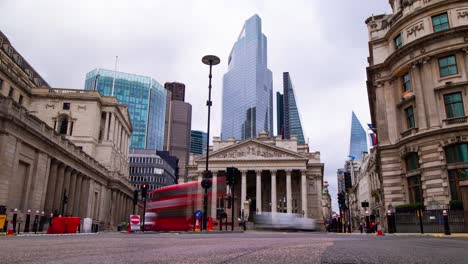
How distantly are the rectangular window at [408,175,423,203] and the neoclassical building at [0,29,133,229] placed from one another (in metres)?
30.4

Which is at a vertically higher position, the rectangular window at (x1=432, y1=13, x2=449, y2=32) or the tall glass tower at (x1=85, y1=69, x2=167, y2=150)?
the tall glass tower at (x1=85, y1=69, x2=167, y2=150)

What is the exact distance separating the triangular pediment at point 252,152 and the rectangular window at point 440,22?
143 feet

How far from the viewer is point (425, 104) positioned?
2930 centimetres

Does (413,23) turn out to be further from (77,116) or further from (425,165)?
(77,116)

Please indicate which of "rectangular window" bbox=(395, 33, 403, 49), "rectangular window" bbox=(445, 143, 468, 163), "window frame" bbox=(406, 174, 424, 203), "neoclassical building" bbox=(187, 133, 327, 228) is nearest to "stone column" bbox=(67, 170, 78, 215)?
"neoclassical building" bbox=(187, 133, 327, 228)

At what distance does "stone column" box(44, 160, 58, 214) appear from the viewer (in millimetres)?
32797

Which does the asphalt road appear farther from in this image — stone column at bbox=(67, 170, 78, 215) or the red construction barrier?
stone column at bbox=(67, 170, 78, 215)

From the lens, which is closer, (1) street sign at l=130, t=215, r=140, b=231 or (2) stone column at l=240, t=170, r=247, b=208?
(1) street sign at l=130, t=215, r=140, b=231

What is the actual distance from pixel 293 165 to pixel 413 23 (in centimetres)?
4343

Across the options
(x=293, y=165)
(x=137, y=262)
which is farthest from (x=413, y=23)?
(x=293, y=165)

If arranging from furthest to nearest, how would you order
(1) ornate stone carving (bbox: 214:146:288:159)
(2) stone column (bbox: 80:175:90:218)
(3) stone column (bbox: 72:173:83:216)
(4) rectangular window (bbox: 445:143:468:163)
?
(1) ornate stone carving (bbox: 214:146:288:159) → (2) stone column (bbox: 80:175:90:218) → (3) stone column (bbox: 72:173:83:216) → (4) rectangular window (bbox: 445:143:468:163)

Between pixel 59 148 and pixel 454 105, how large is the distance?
34.1 meters

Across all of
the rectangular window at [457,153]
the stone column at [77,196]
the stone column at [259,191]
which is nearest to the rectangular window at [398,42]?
the rectangular window at [457,153]

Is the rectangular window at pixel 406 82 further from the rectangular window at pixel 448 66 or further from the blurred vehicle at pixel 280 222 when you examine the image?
the blurred vehicle at pixel 280 222
